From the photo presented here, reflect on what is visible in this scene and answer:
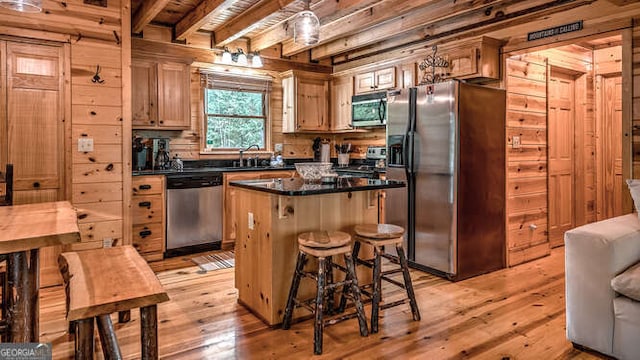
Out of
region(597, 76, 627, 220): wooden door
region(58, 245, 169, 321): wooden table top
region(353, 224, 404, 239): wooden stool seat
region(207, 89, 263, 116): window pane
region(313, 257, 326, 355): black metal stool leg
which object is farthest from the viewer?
region(207, 89, 263, 116): window pane

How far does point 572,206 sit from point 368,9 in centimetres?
334

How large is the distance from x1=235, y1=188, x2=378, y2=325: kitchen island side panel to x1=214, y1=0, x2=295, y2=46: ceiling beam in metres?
1.88

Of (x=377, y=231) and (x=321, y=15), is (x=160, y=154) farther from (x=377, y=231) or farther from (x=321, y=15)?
(x=377, y=231)

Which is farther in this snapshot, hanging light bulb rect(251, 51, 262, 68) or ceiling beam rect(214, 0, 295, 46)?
hanging light bulb rect(251, 51, 262, 68)

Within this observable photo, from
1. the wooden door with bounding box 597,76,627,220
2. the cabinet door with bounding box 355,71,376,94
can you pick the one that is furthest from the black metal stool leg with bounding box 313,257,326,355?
the wooden door with bounding box 597,76,627,220

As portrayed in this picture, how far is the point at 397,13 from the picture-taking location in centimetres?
405

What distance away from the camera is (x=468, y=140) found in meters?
3.72

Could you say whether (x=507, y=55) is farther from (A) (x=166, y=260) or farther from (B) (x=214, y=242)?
(A) (x=166, y=260)

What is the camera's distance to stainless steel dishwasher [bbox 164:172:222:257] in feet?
14.5

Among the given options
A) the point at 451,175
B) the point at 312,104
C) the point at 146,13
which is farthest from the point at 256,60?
the point at 451,175

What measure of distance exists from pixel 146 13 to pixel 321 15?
1.74 m

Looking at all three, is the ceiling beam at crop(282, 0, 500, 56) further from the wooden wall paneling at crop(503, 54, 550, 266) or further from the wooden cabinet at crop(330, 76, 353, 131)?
the wooden cabinet at crop(330, 76, 353, 131)

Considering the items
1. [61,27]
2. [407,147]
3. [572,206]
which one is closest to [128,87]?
[61,27]

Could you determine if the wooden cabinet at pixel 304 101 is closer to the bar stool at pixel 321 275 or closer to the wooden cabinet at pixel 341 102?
the wooden cabinet at pixel 341 102
